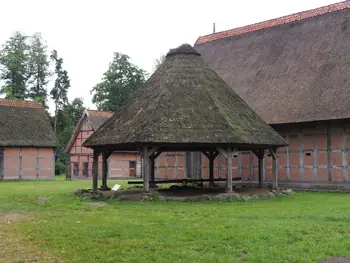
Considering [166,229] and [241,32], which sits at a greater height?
[241,32]

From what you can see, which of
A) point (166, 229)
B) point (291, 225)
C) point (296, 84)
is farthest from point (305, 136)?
point (166, 229)

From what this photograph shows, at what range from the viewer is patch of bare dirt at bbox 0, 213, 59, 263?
7062mm

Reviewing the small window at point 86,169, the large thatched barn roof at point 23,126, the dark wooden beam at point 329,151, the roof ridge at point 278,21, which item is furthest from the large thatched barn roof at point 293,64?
the small window at point 86,169

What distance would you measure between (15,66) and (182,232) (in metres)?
46.0

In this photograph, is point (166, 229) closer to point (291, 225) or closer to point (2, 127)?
point (291, 225)

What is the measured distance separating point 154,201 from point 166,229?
5.47 metres

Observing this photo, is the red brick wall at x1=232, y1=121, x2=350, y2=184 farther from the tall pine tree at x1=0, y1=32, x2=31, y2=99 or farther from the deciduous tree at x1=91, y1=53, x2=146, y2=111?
the tall pine tree at x1=0, y1=32, x2=31, y2=99

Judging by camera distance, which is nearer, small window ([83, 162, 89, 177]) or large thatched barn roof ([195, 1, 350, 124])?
large thatched barn roof ([195, 1, 350, 124])

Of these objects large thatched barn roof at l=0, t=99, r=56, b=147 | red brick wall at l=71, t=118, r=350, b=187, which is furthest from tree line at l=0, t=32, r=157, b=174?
red brick wall at l=71, t=118, r=350, b=187

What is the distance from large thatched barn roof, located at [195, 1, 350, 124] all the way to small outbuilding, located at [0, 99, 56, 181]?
14195mm

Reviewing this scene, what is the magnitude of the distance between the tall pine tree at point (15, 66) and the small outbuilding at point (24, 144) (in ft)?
51.0

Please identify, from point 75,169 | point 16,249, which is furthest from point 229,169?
point 75,169

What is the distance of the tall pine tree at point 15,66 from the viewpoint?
166ft

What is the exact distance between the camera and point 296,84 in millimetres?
22953
